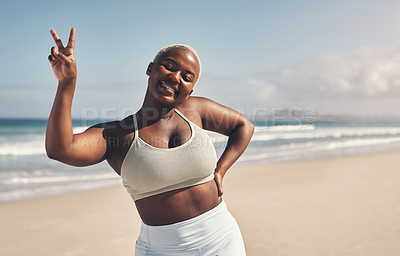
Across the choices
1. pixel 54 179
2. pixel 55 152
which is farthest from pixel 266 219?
pixel 54 179

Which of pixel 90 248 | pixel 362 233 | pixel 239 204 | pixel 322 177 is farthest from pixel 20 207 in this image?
pixel 322 177

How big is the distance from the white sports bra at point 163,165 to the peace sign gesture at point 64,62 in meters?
0.45

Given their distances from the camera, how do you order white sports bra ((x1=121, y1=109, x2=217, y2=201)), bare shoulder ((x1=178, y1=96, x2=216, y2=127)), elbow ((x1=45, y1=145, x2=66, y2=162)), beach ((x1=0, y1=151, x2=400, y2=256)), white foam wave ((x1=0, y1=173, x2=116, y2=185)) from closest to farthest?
elbow ((x1=45, y1=145, x2=66, y2=162))
white sports bra ((x1=121, y1=109, x2=217, y2=201))
bare shoulder ((x1=178, y1=96, x2=216, y2=127))
beach ((x1=0, y1=151, x2=400, y2=256))
white foam wave ((x1=0, y1=173, x2=116, y2=185))

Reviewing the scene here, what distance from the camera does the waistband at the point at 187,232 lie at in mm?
1730

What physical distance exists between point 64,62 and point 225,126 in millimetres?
1092

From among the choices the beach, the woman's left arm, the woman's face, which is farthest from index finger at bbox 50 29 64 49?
the beach

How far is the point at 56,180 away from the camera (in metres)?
8.91

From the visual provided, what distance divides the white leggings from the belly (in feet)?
0.09

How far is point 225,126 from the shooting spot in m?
2.14

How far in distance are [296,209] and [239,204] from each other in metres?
1.02

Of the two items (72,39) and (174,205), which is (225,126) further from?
(72,39)

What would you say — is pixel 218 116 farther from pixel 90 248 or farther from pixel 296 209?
pixel 296 209

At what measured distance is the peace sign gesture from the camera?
1.26m

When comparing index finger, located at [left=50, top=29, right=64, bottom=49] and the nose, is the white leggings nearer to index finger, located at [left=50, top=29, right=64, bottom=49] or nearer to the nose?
the nose
